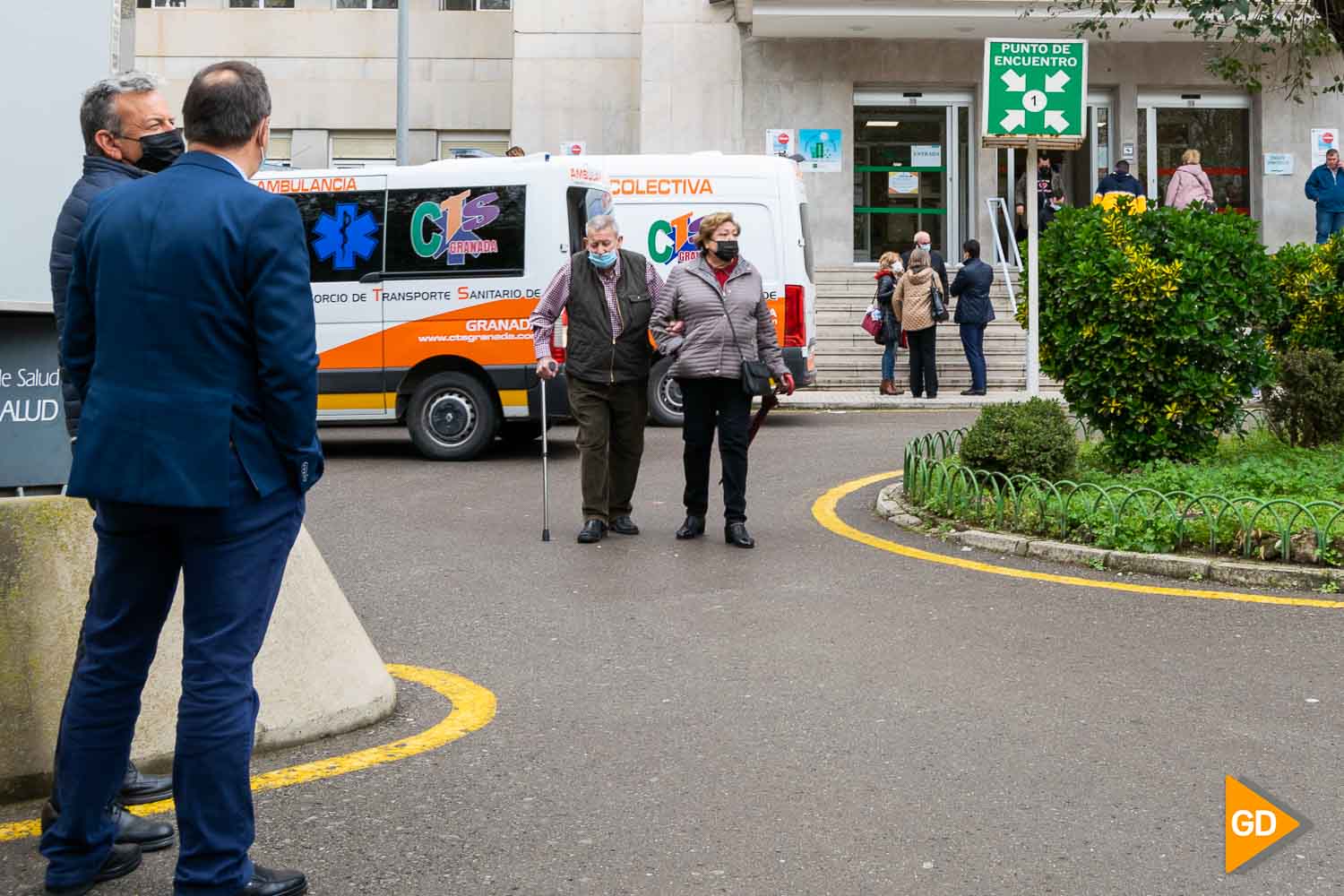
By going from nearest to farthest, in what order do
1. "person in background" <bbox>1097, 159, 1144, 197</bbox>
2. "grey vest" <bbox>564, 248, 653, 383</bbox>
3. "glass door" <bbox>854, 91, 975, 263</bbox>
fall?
"grey vest" <bbox>564, 248, 653, 383</bbox> → "person in background" <bbox>1097, 159, 1144, 197</bbox> → "glass door" <bbox>854, 91, 975, 263</bbox>

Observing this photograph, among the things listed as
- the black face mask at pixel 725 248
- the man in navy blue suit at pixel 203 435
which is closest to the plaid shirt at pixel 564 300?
the black face mask at pixel 725 248

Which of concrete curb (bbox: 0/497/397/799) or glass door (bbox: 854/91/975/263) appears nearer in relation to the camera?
concrete curb (bbox: 0/497/397/799)

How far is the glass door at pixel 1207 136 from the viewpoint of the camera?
2814 centimetres

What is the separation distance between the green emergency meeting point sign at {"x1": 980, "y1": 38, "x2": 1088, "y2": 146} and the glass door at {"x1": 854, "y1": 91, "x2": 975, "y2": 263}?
41.3 ft

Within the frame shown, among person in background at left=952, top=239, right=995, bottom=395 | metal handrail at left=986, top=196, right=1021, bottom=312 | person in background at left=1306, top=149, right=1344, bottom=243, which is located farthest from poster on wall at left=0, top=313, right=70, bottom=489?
person in background at left=1306, top=149, right=1344, bottom=243

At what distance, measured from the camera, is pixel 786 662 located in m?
6.29

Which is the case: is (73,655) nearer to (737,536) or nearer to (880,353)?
(737,536)

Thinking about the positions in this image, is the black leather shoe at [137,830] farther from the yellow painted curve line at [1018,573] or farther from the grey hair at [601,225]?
the grey hair at [601,225]

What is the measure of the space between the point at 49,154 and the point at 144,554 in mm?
2279

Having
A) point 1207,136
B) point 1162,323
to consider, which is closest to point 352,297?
point 1162,323

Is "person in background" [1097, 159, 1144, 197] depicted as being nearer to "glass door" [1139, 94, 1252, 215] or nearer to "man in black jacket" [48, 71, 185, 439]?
"glass door" [1139, 94, 1252, 215]

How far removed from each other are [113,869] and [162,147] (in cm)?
179

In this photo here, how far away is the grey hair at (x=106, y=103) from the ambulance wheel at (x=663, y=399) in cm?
1200

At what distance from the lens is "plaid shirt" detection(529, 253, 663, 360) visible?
9805mm
